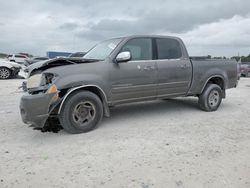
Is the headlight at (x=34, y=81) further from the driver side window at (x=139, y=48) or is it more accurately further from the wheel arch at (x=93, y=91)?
the driver side window at (x=139, y=48)

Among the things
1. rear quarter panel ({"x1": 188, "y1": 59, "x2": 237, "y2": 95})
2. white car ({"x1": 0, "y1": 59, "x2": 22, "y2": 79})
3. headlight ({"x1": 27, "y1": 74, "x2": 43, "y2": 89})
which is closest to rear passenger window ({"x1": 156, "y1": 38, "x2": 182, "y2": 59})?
rear quarter panel ({"x1": 188, "y1": 59, "x2": 237, "y2": 95})

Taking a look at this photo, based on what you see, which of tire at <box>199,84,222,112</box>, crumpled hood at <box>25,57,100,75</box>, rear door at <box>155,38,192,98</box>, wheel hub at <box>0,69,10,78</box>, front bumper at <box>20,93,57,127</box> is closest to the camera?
front bumper at <box>20,93,57,127</box>

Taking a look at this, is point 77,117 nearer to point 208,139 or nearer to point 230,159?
point 208,139

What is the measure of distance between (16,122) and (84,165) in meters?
2.82

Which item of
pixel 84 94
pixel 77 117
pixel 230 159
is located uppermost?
pixel 84 94

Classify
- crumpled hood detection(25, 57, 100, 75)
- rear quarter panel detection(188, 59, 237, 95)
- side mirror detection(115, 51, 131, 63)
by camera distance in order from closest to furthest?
crumpled hood detection(25, 57, 100, 75)
side mirror detection(115, 51, 131, 63)
rear quarter panel detection(188, 59, 237, 95)

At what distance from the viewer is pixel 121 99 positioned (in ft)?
17.5

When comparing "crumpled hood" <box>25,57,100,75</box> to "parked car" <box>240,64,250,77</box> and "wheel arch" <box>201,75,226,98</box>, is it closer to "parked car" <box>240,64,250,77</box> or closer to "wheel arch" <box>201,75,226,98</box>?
"wheel arch" <box>201,75,226,98</box>

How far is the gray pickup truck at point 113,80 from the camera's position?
180 inches

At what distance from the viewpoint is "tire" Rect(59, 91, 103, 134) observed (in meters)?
4.63

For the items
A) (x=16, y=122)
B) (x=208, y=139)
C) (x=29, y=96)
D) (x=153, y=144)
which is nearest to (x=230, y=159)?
(x=208, y=139)

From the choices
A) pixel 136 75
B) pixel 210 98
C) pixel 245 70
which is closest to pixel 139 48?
pixel 136 75

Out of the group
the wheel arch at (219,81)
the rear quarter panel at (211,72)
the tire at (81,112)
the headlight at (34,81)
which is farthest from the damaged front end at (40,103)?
the wheel arch at (219,81)

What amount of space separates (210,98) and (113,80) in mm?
2932
